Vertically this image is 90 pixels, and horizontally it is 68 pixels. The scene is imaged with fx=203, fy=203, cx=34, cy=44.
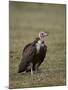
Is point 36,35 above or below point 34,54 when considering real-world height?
above

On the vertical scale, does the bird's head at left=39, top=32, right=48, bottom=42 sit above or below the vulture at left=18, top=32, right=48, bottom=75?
above

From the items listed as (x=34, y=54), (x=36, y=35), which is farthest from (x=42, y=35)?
(x=34, y=54)

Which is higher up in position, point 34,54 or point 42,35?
point 42,35

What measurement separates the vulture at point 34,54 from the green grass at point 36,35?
0.04 metres

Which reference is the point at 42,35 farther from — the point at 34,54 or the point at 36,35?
the point at 34,54

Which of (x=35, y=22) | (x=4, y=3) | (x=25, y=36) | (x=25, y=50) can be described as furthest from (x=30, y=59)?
(x=4, y=3)

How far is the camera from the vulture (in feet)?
6.39

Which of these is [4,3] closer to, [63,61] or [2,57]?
[2,57]

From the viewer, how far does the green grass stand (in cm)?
192

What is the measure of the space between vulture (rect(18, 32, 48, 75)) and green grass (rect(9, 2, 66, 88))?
37 millimetres

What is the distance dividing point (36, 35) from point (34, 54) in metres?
0.19

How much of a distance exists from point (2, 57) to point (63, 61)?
0.61 metres

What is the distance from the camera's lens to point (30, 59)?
6.44ft

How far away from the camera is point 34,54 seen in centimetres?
197
